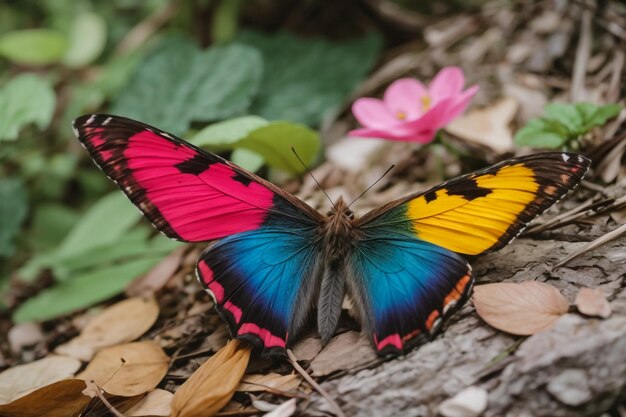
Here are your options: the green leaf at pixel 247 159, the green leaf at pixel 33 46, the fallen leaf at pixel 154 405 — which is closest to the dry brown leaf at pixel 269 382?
the fallen leaf at pixel 154 405

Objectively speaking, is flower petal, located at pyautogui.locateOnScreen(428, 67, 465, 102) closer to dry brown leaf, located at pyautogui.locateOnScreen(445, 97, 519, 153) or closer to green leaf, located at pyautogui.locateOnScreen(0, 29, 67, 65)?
dry brown leaf, located at pyautogui.locateOnScreen(445, 97, 519, 153)

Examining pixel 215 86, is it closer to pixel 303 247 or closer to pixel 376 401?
pixel 303 247

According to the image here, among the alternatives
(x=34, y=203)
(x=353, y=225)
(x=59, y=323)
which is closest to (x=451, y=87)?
(x=353, y=225)

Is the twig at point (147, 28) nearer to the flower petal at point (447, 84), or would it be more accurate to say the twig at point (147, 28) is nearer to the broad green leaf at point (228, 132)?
the broad green leaf at point (228, 132)

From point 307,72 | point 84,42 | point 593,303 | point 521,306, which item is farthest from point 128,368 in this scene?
point 84,42

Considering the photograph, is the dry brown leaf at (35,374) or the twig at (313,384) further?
the dry brown leaf at (35,374)
